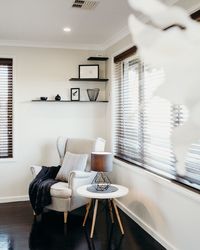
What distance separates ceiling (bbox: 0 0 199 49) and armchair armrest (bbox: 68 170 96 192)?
1966 mm

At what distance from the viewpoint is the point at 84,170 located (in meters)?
4.45

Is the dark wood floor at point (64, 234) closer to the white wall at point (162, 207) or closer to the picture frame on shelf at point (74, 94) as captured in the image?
the white wall at point (162, 207)

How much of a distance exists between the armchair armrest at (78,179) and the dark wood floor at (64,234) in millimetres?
488

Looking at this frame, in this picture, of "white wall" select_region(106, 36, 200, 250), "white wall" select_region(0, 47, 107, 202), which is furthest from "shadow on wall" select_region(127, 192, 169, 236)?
"white wall" select_region(0, 47, 107, 202)

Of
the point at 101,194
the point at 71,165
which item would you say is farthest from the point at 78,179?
the point at 101,194

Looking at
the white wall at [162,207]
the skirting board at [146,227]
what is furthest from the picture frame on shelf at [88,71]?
the skirting board at [146,227]

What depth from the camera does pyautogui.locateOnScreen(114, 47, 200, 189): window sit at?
307cm

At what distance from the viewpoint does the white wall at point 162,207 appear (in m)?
2.85

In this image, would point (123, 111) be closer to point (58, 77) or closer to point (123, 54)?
point (123, 54)

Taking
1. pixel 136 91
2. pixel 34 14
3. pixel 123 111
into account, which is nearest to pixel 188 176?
pixel 136 91

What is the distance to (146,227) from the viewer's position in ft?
12.4

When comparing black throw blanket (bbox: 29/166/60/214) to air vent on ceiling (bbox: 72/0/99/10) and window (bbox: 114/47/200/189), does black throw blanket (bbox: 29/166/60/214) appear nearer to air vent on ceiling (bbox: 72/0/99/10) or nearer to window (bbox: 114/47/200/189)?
window (bbox: 114/47/200/189)

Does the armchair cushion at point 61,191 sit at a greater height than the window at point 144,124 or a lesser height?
lesser

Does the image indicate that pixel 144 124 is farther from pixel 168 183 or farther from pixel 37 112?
pixel 37 112
